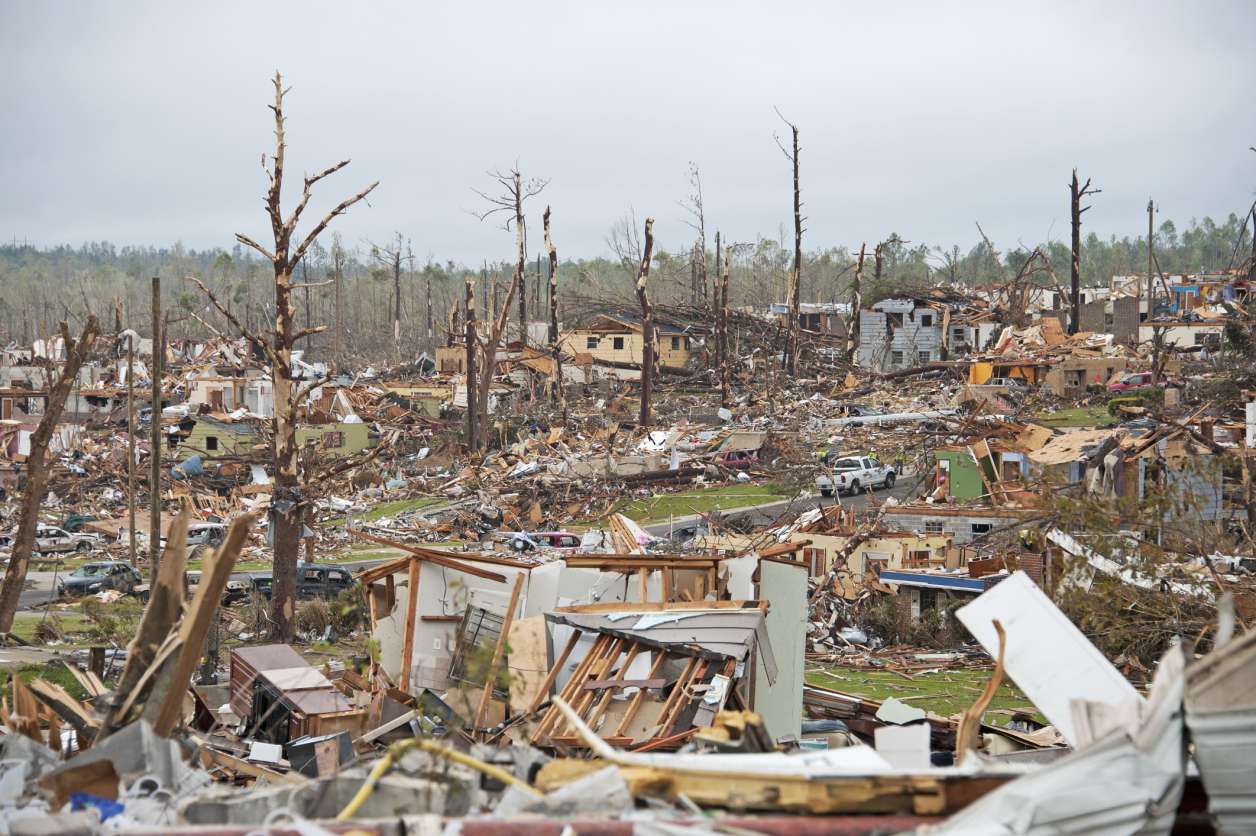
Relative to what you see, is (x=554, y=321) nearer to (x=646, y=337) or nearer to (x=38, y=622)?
(x=646, y=337)

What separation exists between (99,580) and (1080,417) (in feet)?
85.1

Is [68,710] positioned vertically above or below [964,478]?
above

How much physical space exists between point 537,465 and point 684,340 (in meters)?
18.6

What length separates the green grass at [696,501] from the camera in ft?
100

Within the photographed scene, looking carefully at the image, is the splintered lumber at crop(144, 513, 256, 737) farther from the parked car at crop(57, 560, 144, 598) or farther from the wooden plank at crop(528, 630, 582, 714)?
the parked car at crop(57, 560, 144, 598)

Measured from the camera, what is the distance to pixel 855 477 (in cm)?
3097

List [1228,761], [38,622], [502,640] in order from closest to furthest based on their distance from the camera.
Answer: [1228,761] → [502,640] → [38,622]

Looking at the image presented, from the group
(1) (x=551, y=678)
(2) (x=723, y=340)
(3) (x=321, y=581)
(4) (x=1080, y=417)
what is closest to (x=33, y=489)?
(1) (x=551, y=678)

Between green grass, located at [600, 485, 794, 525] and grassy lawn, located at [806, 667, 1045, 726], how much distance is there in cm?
1216

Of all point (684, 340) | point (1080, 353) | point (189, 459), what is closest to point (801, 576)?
point (189, 459)

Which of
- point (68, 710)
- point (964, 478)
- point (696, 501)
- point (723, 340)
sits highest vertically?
point (723, 340)

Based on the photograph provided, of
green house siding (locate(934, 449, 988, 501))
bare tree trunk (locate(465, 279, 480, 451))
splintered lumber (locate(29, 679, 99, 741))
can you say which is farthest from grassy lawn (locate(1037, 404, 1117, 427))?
splintered lumber (locate(29, 679, 99, 741))

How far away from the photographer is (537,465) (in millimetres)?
35062

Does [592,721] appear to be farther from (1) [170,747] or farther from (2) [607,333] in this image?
(2) [607,333]
